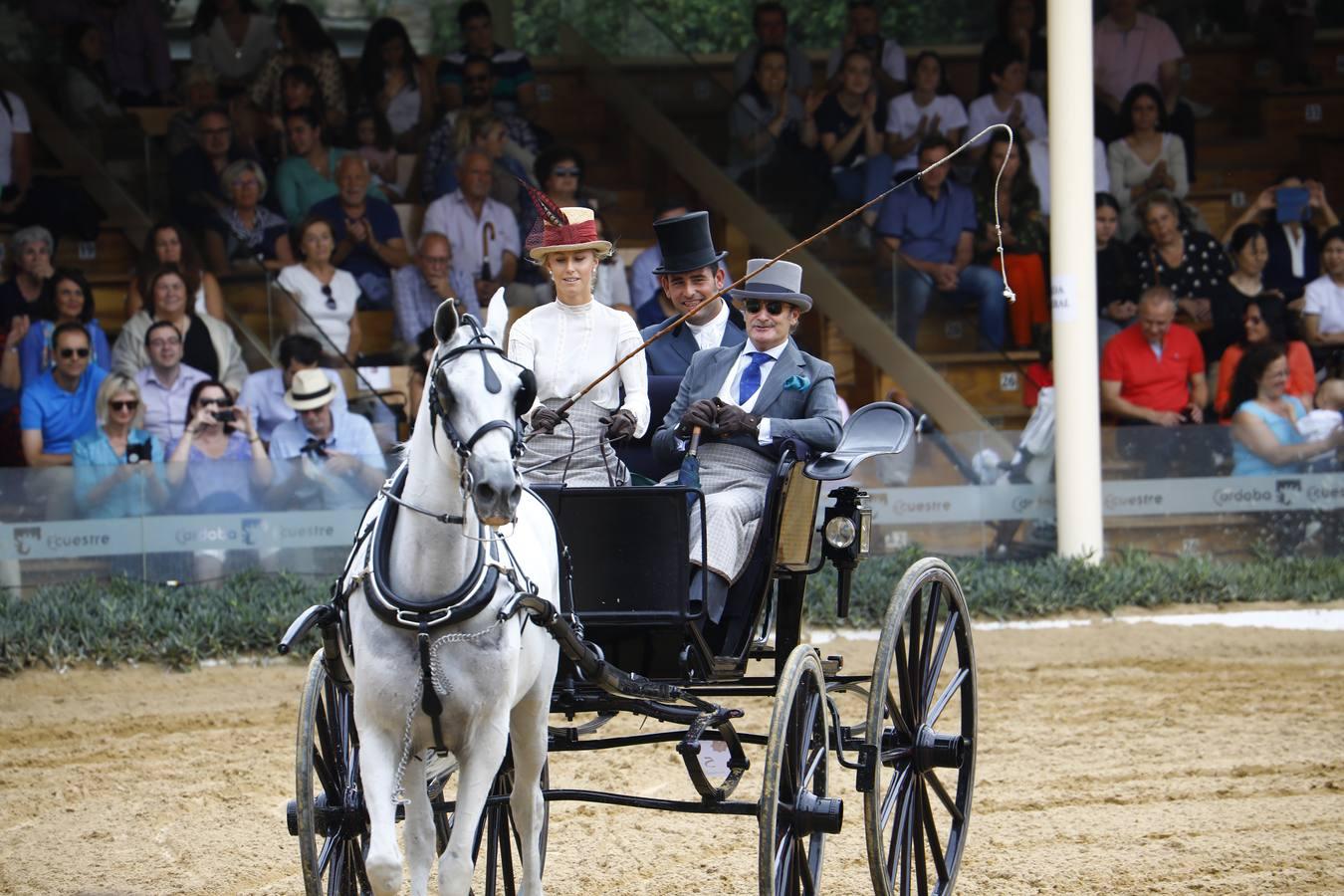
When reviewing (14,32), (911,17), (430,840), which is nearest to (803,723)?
(430,840)

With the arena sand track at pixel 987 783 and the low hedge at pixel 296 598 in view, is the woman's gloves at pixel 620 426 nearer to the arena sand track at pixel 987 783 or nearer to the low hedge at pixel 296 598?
the arena sand track at pixel 987 783

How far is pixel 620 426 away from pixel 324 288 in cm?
654

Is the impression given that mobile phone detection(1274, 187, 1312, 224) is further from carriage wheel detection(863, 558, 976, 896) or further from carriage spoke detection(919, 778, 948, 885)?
carriage spoke detection(919, 778, 948, 885)

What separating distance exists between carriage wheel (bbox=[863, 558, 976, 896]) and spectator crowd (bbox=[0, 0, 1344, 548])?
14.4 ft

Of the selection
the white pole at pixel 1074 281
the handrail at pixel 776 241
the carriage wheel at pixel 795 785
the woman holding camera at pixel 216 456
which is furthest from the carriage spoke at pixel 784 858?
the white pole at pixel 1074 281

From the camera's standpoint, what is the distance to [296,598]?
10.0 meters

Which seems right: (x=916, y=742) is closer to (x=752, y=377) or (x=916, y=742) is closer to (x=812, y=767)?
(x=812, y=767)

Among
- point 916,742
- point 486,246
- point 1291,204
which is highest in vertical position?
point 1291,204

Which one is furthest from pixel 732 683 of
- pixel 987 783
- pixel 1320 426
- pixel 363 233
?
pixel 363 233

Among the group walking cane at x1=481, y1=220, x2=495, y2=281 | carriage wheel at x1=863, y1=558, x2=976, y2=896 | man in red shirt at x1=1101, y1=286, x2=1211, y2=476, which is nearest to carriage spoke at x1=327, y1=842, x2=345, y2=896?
carriage wheel at x1=863, y1=558, x2=976, y2=896

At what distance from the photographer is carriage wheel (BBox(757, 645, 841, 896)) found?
15.6ft

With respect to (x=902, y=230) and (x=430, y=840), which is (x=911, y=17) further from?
(x=430, y=840)

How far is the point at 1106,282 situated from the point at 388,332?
507cm

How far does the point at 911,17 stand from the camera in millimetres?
15180
